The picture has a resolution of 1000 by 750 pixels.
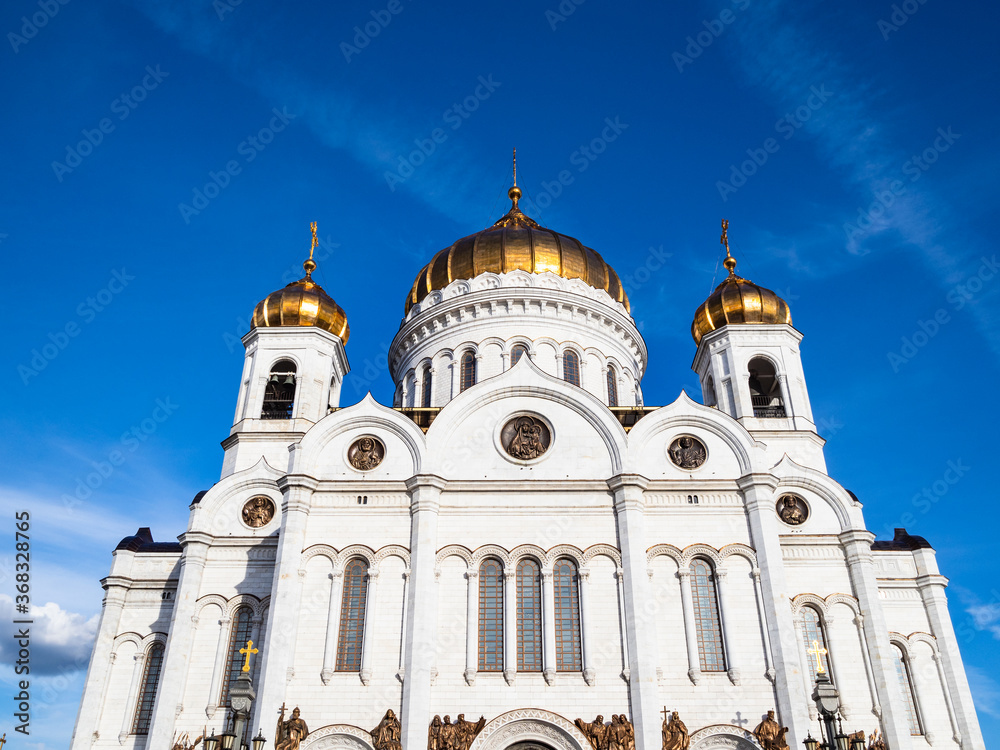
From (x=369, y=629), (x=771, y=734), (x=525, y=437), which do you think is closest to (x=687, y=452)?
(x=525, y=437)

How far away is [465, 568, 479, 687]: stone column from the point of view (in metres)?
16.9

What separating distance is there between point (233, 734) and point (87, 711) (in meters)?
7.31

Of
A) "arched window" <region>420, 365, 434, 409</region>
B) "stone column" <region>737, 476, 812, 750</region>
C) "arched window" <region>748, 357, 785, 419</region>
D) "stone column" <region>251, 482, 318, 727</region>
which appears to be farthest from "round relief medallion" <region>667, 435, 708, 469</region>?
"arched window" <region>420, 365, 434, 409</region>

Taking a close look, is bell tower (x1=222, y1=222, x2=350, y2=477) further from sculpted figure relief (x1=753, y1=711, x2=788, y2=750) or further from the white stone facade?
sculpted figure relief (x1=753, y1=711, x2=788, y2=750)

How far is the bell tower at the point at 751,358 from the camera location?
2303 centimetres

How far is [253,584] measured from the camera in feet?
64.5

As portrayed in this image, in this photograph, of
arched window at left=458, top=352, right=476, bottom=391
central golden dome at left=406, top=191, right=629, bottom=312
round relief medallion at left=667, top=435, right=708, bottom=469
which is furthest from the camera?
central golden dome at left=406, top=191, right=629, bottom=312

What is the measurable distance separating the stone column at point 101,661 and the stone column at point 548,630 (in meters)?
11.1

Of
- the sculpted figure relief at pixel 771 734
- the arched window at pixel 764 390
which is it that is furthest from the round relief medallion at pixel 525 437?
the sculpted figure relief at pixel 771 734

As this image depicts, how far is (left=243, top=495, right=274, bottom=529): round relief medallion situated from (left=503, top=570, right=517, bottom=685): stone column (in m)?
6.69

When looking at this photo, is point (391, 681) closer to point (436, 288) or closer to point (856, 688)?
point (856, 688)

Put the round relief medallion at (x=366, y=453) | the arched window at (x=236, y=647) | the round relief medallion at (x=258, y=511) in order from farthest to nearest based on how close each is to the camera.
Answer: the round relief medallion at (x=258, y=511) → the round relief medallion at (x=366, y=453) → the arched window at (x=236, y=647)

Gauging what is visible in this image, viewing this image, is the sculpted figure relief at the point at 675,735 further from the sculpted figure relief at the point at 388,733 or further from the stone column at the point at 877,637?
the sculpted figure relief at the point at 388,733

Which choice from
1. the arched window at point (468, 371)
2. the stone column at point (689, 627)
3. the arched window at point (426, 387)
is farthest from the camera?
the arched window at point (426, 387)
